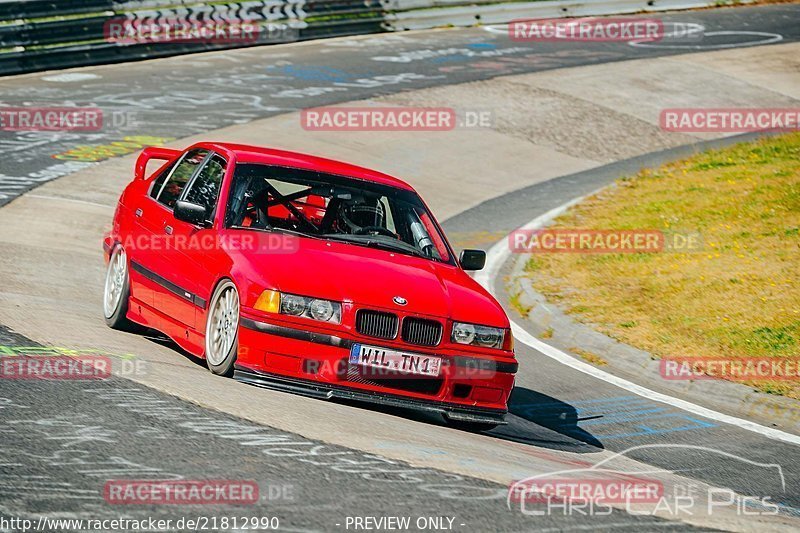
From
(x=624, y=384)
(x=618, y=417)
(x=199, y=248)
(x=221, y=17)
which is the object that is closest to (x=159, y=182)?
(x=199, y=248)

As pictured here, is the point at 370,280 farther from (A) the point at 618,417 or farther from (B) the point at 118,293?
(B) the point at 118,293

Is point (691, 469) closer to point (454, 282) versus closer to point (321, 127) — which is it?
point (454, 282)

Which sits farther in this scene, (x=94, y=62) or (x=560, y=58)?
(x=560, y=58)

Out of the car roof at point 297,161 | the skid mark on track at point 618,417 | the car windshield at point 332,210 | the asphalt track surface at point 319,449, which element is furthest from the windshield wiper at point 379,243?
the skid mark on track at point 618,417

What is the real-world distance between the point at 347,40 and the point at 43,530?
76.7 feet

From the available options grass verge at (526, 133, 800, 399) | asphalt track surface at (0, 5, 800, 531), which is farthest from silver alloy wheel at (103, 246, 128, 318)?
grass verge at (526, 133, 800, 399)

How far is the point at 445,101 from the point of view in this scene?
22.2 meters

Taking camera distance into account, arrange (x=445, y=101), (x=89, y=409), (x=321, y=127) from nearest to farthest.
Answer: (x=89, y=409) < (x=321, y=127) < (x=445, y=101)

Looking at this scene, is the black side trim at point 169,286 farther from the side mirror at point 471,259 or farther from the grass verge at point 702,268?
the grass verge at point 702,268

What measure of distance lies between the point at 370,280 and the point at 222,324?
98cm

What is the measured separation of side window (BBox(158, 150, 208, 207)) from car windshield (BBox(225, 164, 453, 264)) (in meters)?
0.75

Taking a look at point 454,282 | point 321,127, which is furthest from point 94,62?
point 454,282

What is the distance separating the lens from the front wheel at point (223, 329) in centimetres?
761

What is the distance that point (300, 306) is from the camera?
746 centimetres
